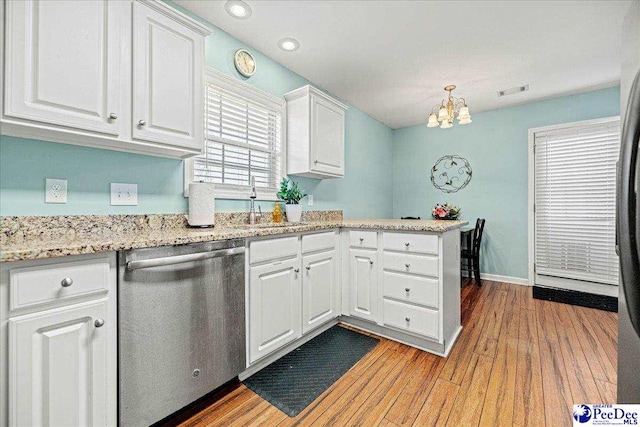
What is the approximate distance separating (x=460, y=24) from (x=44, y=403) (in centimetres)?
329

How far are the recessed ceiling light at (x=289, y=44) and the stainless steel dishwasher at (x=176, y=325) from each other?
186 centimetres

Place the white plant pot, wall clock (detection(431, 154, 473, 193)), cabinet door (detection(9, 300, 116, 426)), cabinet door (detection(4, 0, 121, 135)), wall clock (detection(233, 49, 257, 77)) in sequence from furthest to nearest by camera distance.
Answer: wall clock (detection(431, 154, 473, 193)) → the white plant pot → wall clock (detection(233, 49, 257, 77)) → cabinet door (detection(4, 0, 121, 135)) → cabinet door (detection(9, 300, 116, 426))

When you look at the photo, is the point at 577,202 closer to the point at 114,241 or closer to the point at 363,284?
the point at 363,284

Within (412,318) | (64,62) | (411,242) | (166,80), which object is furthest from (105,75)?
(412,318)

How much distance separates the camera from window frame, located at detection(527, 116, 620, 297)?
3.40m

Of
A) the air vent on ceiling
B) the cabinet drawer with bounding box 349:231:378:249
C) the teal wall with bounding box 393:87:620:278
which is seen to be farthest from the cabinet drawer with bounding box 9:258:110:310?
the teal wall with bounding box 393:87:620:278

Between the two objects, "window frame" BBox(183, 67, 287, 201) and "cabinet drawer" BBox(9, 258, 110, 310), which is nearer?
"cabinet drawer" BBox(9, 258, 110, 310)

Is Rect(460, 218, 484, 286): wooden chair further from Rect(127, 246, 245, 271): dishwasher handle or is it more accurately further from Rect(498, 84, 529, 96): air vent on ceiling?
Rect(127, 246, 245, 271): dishwasher handle

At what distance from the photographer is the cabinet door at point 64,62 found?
113cm

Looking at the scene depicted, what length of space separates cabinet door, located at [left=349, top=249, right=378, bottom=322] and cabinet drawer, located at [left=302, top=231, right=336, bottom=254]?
225 mm

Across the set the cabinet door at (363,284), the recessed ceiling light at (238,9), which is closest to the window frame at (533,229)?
the cabinet door at (363,284)

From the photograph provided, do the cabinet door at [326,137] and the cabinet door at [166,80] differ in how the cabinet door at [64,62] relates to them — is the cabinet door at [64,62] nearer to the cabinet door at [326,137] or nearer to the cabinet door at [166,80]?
the cabinet door at [166,80]

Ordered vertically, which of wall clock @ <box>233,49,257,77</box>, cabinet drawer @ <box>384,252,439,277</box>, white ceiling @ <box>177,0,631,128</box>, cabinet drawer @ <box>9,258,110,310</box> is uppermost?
white ceiling @ <box>177,0,631,128</box>

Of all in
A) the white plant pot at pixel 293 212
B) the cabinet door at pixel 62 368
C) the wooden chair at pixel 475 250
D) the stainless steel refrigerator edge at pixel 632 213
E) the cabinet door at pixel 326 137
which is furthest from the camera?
the wooden chair at pixel 475 250
